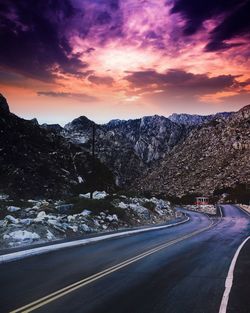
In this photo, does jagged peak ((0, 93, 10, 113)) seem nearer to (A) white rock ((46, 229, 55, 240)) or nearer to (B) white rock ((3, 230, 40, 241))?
(A) white rock ((46, 229, 55, 240))

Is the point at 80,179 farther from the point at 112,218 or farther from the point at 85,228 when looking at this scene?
the point at 85,228

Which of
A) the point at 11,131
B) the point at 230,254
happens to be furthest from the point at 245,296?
the point at 11,131

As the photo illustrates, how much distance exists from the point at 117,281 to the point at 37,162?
64692mm

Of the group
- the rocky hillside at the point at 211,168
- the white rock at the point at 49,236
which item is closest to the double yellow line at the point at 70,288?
the white rock at the point at 49,236

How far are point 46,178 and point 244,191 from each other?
85.5 meters

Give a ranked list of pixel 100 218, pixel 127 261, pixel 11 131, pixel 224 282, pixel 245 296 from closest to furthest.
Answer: pixel 245 296
pixel 224 282
pixel 127 261
pixel 100 218
pixel 11 131

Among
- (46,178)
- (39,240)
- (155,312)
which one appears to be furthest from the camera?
(46,178)

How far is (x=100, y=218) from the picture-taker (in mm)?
30984

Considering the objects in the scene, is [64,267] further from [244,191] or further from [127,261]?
[244,191]

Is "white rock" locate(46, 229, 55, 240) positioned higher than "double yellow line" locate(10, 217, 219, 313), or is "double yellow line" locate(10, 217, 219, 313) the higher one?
"double yellow line" locate(10, 217, 219, 313)

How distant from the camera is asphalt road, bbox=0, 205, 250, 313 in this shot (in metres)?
7.88

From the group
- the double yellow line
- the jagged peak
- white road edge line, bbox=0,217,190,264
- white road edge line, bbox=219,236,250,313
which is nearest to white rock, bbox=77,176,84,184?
the jagged peak

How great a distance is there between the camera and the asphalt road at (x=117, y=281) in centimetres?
788

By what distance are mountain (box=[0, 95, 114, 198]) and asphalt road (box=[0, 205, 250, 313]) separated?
38121 millimetres
